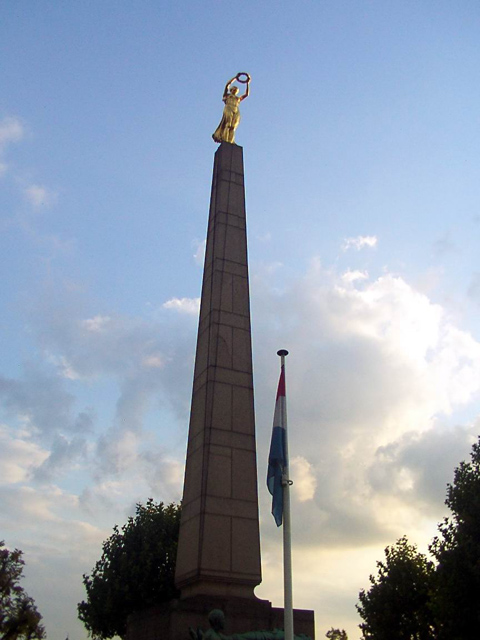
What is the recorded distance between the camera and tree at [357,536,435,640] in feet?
89.8

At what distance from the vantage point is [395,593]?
28719mm

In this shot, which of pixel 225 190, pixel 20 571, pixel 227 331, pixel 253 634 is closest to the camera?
pixel 253 634

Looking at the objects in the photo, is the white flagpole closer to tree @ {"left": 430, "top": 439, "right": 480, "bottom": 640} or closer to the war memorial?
the war memorial

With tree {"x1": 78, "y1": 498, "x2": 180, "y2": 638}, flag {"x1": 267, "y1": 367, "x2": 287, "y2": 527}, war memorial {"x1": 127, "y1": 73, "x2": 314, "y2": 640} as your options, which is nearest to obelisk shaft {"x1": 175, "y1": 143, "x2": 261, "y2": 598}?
war memorial {"x1": 127, "y1": 73, "x2": 314, "y2": 640}

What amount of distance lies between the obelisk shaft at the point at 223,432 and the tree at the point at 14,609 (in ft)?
86.4

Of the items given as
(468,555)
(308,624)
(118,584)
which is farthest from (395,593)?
(308,624)

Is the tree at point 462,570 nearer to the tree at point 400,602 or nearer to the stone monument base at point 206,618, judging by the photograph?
the tree at point 400,602

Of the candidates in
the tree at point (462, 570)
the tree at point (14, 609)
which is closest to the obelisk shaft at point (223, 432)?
the tree at point (462, 570)

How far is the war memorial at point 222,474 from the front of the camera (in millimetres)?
12312

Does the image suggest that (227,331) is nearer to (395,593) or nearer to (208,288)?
(208,288)

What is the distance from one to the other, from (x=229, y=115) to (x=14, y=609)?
99.9ft

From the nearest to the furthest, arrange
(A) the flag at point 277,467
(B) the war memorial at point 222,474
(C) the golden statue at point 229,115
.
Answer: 1. (A) the flag at point 277,467
2. (B) the war memorial at point 222,474
3. (C) the golden statue at point 229,115

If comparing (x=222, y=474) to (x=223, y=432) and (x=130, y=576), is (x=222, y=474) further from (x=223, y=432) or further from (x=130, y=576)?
(x=130, y=576)

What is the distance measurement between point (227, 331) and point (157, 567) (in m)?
16.2
